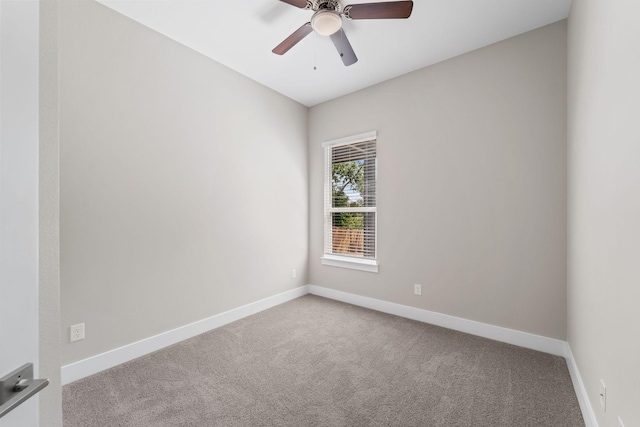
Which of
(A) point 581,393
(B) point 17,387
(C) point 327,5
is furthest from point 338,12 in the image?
(A) point 581,393

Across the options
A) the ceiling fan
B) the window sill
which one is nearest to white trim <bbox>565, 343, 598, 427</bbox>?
the window sill

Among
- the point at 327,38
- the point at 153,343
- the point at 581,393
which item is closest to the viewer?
the point at 581,393

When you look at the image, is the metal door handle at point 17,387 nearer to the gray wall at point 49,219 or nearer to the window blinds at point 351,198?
the gray wall at point 49,219

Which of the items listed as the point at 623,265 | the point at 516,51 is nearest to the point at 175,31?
the point at 516,51

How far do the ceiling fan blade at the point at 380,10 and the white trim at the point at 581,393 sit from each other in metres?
2.62

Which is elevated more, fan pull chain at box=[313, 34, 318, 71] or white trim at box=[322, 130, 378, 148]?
fan pull chain at box=[313, 34, 318, 71]

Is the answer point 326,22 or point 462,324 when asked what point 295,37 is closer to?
point 326,22

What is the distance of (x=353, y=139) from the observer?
11.8 ft

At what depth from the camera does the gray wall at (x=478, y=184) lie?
7.65 feet

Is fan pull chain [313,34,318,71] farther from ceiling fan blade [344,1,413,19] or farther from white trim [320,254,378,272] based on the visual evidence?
white trim [320,254,378,272]

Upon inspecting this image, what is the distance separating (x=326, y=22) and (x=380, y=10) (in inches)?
14.8

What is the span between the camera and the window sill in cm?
343

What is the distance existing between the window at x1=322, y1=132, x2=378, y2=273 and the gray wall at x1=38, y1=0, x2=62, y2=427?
120 inches

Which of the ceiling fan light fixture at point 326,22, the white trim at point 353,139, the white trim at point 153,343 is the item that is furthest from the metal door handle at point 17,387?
the white trim at point 353,139
